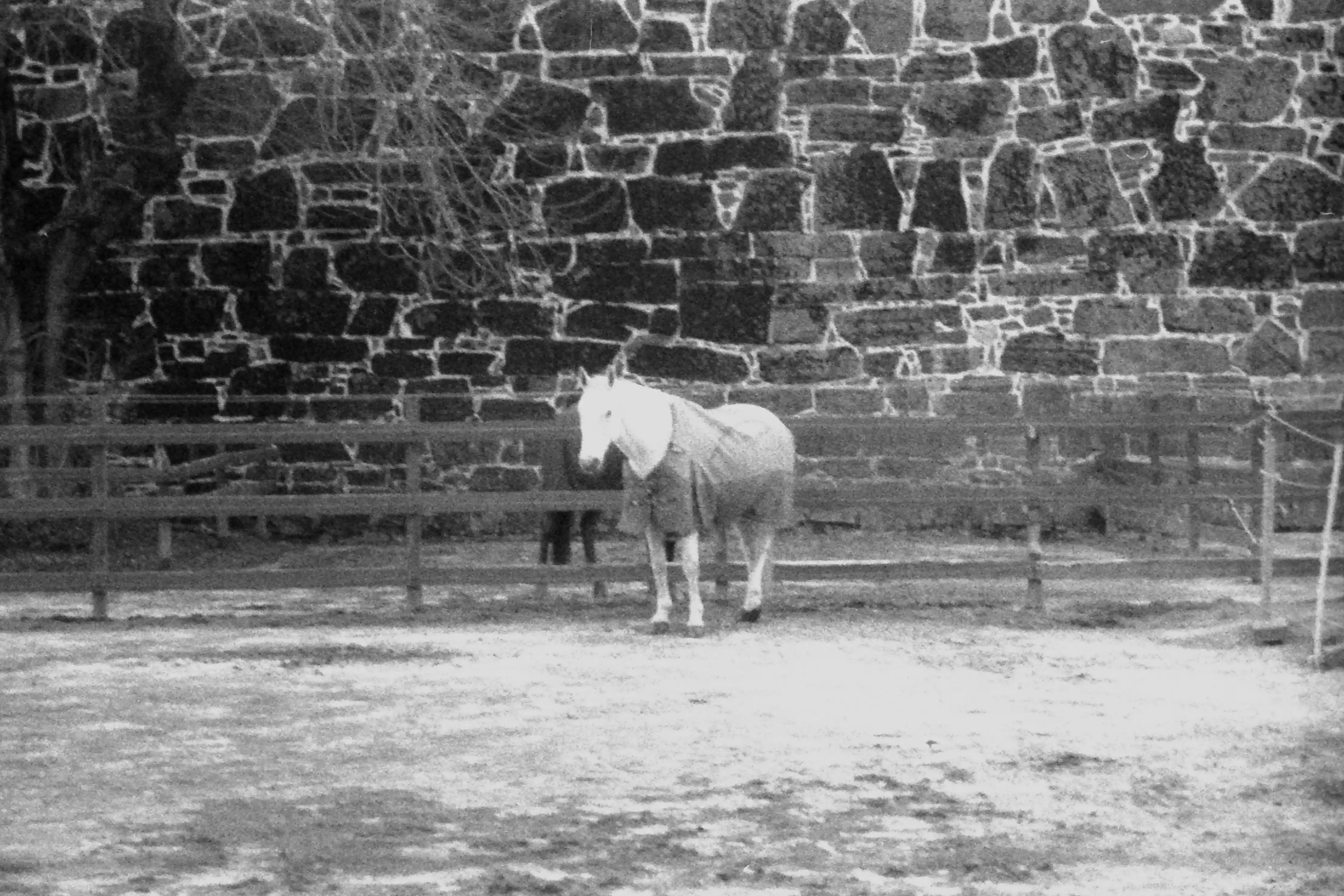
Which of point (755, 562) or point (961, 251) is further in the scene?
point (961, 251)

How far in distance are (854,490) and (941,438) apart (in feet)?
18.8

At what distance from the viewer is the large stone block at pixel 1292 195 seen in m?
20.7

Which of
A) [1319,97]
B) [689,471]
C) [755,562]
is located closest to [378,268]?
[755,562]

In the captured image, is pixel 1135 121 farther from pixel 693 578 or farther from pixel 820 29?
pixel 693 578

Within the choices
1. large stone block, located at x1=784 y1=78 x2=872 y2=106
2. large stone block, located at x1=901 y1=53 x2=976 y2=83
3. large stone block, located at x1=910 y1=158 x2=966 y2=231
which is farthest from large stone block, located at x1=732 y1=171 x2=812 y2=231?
large stone block, located at x1=901 y1=53 x2=976 y2=83

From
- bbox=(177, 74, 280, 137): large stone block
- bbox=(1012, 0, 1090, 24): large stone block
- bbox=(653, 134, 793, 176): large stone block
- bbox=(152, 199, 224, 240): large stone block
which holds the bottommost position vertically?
bbox=(152, 199, 224, 240): large stone block

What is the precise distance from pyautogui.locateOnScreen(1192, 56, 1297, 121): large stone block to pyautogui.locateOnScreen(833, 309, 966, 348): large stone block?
2721 mm

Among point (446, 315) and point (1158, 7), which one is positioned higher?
point (1158, 7)

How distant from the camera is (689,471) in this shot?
13.4 meters

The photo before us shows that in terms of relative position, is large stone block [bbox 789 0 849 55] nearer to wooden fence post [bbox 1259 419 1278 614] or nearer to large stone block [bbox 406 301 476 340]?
large stone block [bbox 406 301 476 340]

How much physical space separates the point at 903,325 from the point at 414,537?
707cm

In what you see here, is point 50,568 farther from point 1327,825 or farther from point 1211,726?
point 1327,825

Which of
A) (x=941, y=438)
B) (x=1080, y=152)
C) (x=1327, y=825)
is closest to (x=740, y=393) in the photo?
(x=941, y=438)

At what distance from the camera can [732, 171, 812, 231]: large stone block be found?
20.5 m
